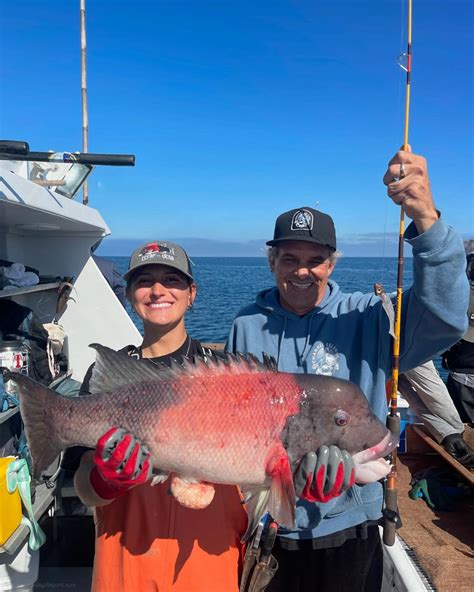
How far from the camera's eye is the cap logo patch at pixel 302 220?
2.55m

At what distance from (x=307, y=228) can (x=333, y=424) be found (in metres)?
1.05

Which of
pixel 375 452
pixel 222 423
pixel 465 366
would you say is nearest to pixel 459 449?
pixel 465 366

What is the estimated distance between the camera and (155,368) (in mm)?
2291

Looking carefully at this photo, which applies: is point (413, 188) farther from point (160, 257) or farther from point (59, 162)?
point (59, 162)

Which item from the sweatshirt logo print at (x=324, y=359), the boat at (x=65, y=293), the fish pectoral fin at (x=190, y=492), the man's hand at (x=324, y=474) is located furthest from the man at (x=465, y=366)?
the fish pectoral fin at (x=190, y=492)

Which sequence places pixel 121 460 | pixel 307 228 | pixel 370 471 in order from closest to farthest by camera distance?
pixel 121 460 → pixel 370 471 → pixel 307 228

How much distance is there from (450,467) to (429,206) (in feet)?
13.7

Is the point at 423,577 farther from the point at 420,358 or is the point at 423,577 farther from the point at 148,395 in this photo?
the point at 148,395

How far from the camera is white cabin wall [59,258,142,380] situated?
234 inches

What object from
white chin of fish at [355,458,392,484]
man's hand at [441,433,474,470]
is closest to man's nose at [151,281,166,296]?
white chin of fish at [355,458,392,484]

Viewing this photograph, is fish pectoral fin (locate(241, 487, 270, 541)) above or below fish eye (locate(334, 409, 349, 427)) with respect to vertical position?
below

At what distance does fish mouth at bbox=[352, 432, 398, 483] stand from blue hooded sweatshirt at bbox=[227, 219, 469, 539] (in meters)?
0.36

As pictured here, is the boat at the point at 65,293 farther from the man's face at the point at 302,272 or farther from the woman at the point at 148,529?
the man's face at the point at 302,272

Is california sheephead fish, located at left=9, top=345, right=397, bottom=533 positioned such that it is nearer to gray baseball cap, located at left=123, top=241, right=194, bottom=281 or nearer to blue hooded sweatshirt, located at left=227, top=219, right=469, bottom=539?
blue hooded sweatshirt, located at left=227, top=219, right=469, bottom=539
